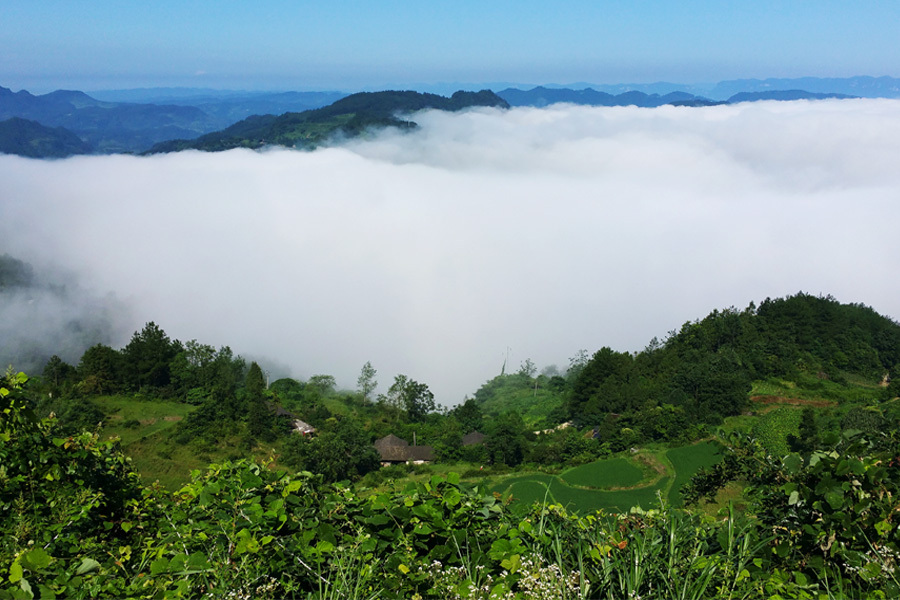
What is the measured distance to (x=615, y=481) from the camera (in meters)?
31.6

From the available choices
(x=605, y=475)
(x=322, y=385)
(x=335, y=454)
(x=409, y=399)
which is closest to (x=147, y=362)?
(x=335, y=454)

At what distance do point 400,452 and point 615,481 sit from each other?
13.2 metres

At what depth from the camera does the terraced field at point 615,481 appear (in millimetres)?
29156

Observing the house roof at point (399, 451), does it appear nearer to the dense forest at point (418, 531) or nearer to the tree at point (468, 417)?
the tree at point (468, 417)

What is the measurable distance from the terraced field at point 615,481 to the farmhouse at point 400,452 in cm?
626

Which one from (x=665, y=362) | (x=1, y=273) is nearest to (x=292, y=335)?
(x=1, y=273)

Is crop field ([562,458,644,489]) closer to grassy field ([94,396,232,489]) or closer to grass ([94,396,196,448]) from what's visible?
grassy field ([94,396,232,489])

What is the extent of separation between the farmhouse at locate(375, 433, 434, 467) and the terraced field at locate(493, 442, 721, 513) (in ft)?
20.5

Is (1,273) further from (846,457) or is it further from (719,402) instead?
(846,457)

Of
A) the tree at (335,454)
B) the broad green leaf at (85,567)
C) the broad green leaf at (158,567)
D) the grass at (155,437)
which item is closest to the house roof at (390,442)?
A: the tree at (335,454)

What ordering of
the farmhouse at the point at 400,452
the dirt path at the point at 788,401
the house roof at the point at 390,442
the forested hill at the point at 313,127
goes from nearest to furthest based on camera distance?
the farmhouse at the point at 400,452 < the house roof at the point at 390,442 < the dirt path at the point at 788,401 < the forested hill at the point at 313,127

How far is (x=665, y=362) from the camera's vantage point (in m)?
44.4

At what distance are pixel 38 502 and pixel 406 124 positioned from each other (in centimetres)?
20322

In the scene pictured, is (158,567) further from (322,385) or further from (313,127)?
(313,127)
